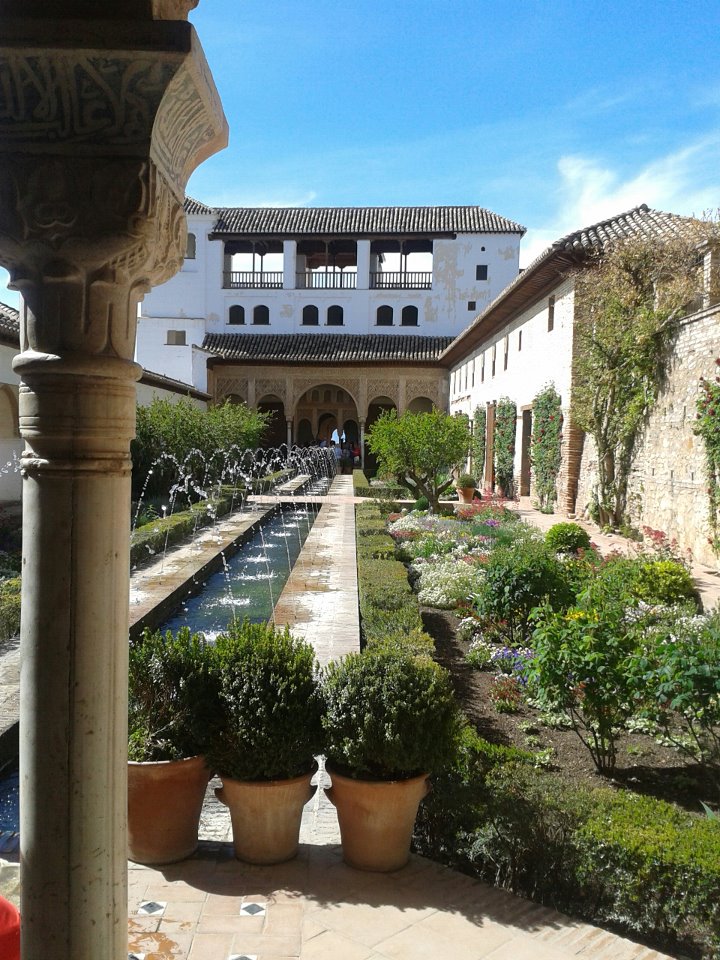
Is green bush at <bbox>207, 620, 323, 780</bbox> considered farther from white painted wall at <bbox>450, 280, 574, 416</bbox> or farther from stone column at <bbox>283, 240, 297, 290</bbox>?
stone column at <bbox>283, 240, 297, 290</bbox>

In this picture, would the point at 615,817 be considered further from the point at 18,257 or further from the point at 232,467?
the point at 232,467

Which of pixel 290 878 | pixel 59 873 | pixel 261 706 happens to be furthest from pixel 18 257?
pixel 290 878

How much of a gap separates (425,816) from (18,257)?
2627 mm

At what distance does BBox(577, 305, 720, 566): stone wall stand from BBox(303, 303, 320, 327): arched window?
26510 millimetres

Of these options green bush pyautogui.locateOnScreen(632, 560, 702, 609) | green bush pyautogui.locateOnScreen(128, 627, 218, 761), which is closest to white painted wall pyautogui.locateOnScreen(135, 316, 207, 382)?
green bush pyautogui.locateOnScreen(632, 560, 702, 609)

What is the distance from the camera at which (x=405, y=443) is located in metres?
15.9

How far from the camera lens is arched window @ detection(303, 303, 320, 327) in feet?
122

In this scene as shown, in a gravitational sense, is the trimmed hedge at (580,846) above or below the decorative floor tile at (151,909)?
above

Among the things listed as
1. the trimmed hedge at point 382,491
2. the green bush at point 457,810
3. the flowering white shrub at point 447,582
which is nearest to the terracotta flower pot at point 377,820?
the green bush at point 457,810

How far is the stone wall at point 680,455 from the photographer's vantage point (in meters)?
9.99

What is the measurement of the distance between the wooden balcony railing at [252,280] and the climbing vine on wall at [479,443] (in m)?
15.4

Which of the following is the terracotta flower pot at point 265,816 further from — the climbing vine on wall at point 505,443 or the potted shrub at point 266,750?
the climbing vine on wall at point 505,443

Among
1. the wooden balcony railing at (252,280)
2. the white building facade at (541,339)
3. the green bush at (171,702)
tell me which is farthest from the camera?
the wooden balcony railing at (252,280)

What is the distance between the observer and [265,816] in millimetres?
3080
